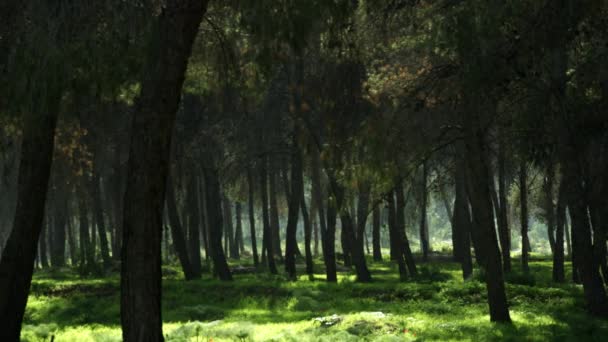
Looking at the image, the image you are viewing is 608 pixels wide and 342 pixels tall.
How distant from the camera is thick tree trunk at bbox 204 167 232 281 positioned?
2742cm

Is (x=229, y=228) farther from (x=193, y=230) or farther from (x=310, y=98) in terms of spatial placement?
(x=310, y=98)

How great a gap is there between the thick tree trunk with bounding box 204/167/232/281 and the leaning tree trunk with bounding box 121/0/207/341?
1851cm

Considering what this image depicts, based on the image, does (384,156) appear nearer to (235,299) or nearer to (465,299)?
(465,299)

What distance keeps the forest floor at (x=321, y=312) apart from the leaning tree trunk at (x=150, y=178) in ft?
9.23

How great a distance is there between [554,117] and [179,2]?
30.1 feet

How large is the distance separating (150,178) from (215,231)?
787 inches

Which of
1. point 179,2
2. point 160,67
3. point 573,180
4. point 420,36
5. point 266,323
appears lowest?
point 266,323

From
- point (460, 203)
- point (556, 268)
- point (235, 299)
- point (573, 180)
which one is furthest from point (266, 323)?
point (460, 203)

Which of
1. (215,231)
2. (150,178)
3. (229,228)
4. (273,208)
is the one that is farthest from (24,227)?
(229,228)

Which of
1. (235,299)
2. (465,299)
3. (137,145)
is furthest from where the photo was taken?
(235,299)

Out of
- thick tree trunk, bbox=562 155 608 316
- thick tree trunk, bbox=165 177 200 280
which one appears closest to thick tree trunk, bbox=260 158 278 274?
thick tree trunk, bbox=165 177 200 280

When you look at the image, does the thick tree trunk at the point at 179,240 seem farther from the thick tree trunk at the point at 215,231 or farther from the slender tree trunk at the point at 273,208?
the slender tree trunk at the point at 273,208

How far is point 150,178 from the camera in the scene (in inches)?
347

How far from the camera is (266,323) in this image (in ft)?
55.0
